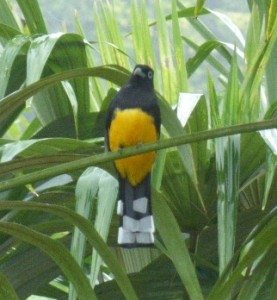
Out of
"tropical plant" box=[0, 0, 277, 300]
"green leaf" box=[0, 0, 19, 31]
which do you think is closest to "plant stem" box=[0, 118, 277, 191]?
"tropical plant" box=[0, 0, 277, 300]

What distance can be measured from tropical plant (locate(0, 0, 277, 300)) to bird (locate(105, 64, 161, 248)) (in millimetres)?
50

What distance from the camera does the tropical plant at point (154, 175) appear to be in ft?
5.35

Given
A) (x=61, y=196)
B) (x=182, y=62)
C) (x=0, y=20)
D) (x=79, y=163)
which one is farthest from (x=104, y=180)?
(x=0, y=20)

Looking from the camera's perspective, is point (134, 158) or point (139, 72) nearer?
point (134, 158)

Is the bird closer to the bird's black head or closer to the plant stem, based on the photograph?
the bird's black head

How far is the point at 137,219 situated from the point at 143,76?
0.50 metres

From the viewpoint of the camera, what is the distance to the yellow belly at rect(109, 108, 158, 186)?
2064 millimetres

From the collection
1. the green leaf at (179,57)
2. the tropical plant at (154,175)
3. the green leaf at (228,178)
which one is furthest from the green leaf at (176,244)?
the green leaf at (179,57)

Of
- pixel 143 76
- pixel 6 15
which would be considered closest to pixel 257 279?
pixel 143 76

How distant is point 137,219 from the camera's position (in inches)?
76.3

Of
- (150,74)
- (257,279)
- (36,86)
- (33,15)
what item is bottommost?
(257,279)

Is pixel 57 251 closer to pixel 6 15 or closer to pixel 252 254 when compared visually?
pixel 252 254

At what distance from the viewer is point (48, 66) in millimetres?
2396

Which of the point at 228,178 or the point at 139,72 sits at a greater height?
the point at 139,72
